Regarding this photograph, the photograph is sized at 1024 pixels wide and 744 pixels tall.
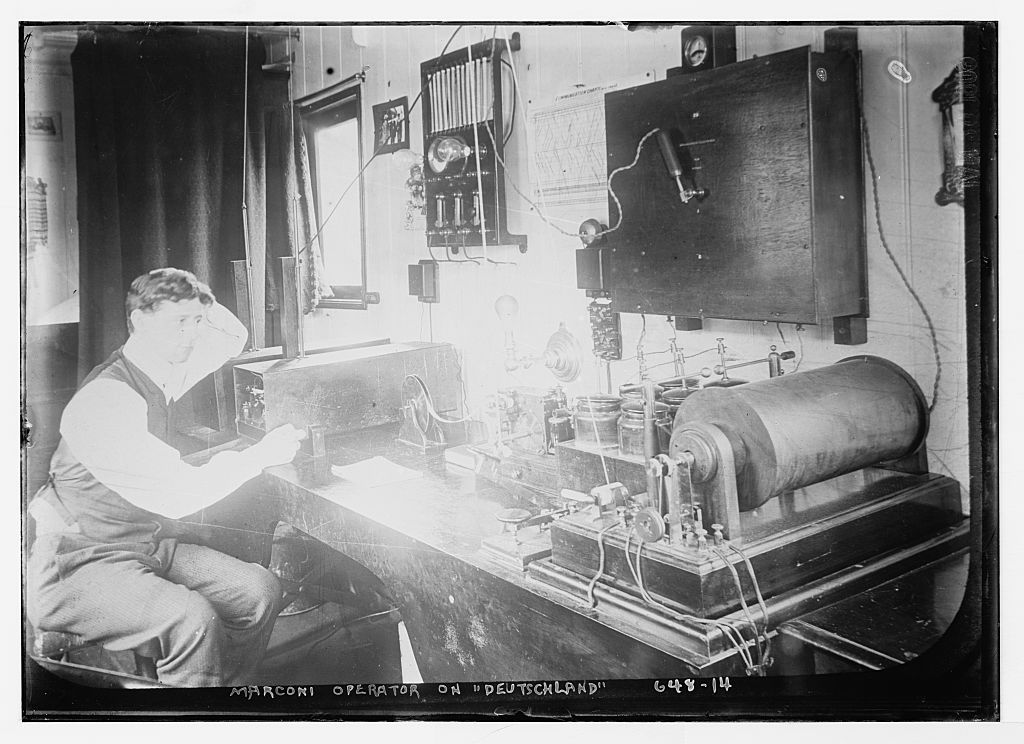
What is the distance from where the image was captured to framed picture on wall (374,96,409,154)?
2.15 m

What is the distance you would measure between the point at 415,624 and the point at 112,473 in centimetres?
77

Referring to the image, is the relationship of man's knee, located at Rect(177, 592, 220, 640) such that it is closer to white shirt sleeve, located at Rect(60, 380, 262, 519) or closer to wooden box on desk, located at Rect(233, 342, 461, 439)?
white shirt sleeve, located at Rect(60, 380, 262, 519)

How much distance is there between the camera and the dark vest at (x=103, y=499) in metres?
2.11

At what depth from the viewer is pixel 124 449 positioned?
2119 millimetres

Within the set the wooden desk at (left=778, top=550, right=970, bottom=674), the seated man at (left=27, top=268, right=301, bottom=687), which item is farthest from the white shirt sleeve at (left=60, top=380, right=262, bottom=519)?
the wooden desk at (left=778, top=550, right=970, bottom=674)

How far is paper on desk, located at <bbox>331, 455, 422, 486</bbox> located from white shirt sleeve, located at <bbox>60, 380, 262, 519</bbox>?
1.17 ft

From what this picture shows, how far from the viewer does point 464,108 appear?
210 centimetres

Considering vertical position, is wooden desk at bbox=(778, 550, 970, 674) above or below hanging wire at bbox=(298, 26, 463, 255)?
below

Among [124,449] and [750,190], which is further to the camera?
[124,449]

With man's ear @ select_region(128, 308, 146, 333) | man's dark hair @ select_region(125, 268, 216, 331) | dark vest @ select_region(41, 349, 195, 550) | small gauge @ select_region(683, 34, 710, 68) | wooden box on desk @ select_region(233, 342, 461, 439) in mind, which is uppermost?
small gauge @ select_region(683, 34, 710, 68)

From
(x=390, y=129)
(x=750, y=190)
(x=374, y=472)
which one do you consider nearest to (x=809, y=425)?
(x=750, y=190)

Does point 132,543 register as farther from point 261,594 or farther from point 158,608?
point 261,594

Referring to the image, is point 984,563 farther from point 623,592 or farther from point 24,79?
point 24,79

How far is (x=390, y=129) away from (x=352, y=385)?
600 mm
